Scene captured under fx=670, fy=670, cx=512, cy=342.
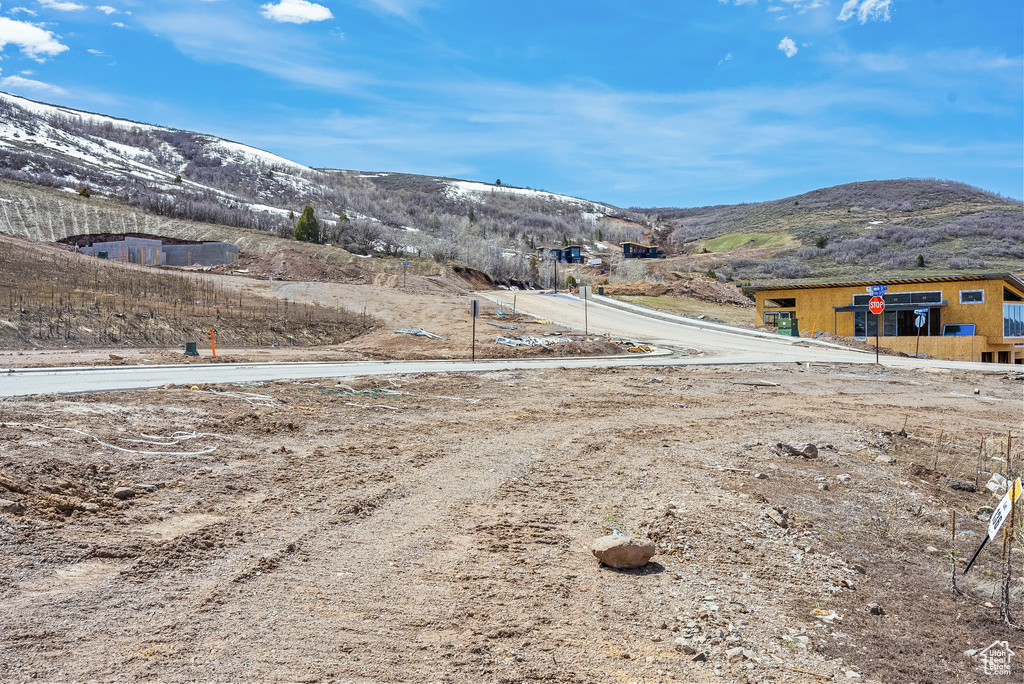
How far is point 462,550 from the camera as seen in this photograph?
6.75m

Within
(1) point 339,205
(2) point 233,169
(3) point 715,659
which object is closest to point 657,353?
(3) point 715,659

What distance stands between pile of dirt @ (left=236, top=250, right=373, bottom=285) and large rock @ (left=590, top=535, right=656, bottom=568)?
54.7 m

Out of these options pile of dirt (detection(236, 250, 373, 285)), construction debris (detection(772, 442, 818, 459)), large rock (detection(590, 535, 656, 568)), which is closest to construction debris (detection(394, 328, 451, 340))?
pile of dirt (detection(236, 250, 373, 285))

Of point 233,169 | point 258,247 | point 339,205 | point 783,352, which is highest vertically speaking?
point 233,169

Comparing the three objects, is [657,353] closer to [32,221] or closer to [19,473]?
[19,473]

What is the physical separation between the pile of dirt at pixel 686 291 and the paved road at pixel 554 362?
39.4 ft

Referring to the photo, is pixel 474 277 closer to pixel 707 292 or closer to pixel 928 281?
pixel 707 292

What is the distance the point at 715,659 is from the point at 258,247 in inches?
2692

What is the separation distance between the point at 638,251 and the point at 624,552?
126m

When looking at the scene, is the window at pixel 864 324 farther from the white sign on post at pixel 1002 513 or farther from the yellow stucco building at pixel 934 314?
the white sign on post at pixel 1002 513

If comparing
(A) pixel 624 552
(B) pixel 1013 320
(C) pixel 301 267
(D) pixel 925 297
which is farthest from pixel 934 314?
(C) pixel 301 267

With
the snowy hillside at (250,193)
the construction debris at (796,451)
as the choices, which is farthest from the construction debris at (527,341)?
the snowy hillside at (250,193)

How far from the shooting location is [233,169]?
Answer: 165 m

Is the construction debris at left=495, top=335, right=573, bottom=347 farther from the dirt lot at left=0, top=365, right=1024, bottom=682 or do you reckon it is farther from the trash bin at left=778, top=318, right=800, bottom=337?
the trash bin at left=778, top=318, right=800, bottom=337
